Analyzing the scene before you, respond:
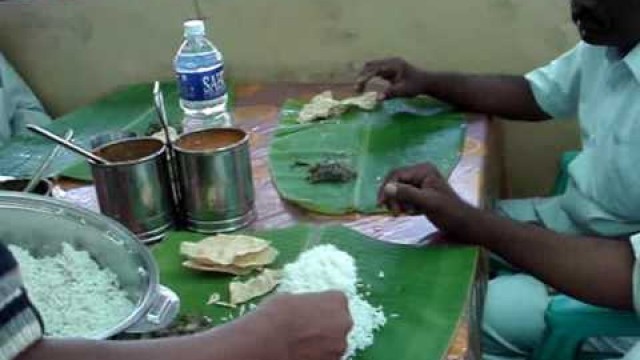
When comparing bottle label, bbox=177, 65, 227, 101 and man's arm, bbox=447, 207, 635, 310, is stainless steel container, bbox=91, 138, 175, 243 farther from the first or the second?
man's arm, bbox=447, 207, 635, 310

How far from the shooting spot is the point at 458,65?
246 cm

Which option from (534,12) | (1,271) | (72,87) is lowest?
(72,87)

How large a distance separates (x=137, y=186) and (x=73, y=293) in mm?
289

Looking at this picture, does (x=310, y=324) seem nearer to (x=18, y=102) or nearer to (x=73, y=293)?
(x=73, y=293)

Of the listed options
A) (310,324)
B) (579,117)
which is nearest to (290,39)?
(579,117)

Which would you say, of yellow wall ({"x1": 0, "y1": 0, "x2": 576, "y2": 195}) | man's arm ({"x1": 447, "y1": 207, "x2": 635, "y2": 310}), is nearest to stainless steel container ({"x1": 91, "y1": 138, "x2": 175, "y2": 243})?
man's arm ({"x1": 447, "y1": 207, "x2": 635, "y2": 310})

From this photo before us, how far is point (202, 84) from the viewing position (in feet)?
5.67

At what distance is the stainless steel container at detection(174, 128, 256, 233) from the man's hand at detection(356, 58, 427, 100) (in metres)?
0.62

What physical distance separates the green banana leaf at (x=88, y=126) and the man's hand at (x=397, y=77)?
40 centimetres

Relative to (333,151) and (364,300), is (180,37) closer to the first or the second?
(333,151)

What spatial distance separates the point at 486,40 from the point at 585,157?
751 mm

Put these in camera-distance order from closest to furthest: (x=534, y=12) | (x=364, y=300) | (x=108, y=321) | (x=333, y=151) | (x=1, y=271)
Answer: (x=1, y=271)
(x=108, y=321)
(x=364, y=300)
(x=333, y=151)
(x=534, y=12)

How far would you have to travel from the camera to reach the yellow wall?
240 cm

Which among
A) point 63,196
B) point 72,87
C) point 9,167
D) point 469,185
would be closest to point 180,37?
point 72,87
